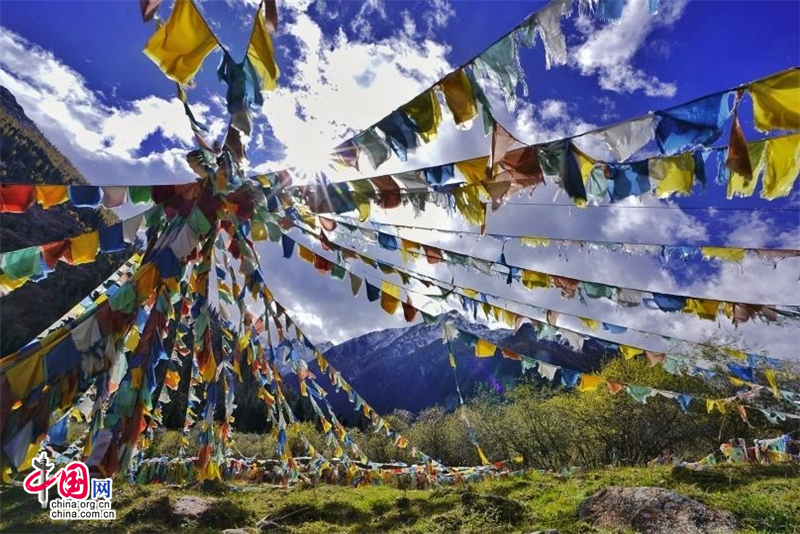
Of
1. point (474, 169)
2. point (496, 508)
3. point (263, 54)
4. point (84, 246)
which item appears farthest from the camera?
point (496, 508)

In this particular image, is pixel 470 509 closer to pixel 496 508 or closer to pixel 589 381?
pixel 496 508

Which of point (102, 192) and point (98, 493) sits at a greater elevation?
point (102, 192)

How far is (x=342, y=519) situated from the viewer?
9.15 m

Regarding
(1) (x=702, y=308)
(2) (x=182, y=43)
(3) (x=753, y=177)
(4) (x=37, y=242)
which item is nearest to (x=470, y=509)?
(1) (x=702, y=308)

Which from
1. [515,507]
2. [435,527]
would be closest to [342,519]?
[435,527]

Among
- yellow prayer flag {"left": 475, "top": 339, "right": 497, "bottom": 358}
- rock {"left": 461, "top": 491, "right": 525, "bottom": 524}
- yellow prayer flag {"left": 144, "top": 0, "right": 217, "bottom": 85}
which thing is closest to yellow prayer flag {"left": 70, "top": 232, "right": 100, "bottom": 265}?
yellow prayer flag {"left": 144, "top": 0, "right": 217, "bottom": 85}

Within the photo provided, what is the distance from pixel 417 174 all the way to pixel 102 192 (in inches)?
149

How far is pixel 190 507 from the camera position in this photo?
30.7ft

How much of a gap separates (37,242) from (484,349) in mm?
77975

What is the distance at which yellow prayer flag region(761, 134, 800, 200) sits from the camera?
4.01 m

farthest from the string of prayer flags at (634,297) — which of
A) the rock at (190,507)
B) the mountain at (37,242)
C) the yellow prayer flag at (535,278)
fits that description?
the mountain at (37,242)

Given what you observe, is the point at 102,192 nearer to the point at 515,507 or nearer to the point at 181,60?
the point at 181,60

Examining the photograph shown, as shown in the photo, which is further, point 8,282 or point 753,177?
point 8,282

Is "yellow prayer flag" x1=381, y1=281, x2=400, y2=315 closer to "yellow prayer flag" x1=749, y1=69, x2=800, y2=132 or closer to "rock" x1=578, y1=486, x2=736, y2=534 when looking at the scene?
"rock" x1=578, y1=486, x2=736, y2=534
